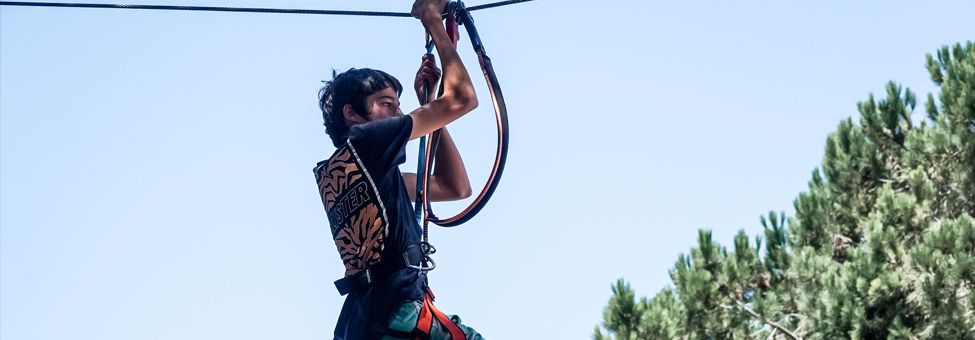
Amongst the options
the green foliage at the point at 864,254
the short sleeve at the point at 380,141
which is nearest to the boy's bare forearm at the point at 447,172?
the short sleeve at the point at 380,141

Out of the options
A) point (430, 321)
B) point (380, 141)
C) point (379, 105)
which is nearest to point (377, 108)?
point (379, 105)

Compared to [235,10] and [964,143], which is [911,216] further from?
[235,10]

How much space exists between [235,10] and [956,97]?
9.65 meters

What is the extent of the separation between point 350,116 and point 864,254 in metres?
8.20

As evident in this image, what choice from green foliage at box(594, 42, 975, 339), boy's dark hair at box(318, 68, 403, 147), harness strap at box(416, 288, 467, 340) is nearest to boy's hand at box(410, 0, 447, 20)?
boy's dark hair at box(318, 68, 403, 147)

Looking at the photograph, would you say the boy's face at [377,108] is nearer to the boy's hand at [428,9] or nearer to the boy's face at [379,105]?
the boy's face at [379,105]

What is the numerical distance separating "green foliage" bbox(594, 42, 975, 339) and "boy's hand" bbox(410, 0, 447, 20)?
7.66 metres

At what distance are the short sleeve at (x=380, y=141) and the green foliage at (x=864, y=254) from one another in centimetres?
793

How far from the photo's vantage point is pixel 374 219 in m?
4.32

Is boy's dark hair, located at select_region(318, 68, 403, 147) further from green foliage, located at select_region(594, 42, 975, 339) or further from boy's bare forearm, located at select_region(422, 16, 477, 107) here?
green foliage, located at select_region(594, 42, 975, 339)

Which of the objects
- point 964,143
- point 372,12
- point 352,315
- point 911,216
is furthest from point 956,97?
point 352,315

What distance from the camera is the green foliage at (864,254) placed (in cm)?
1158

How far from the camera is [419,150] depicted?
4.77 meters

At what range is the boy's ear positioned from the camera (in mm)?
4625
